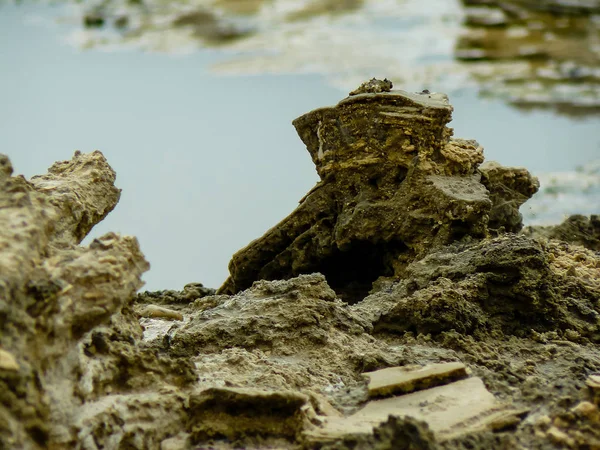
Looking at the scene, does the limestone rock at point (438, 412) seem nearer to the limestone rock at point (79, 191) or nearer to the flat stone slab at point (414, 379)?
the flat stone slab at point (414, 379)

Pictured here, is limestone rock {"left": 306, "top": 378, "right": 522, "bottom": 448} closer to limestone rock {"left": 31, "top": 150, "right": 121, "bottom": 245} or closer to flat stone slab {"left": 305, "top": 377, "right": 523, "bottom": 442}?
flat stone slab {"left": 305, "top": 377, "right": 523, "bottom": 442}

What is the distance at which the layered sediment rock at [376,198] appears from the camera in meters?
4.62

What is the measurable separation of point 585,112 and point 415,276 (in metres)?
10.4

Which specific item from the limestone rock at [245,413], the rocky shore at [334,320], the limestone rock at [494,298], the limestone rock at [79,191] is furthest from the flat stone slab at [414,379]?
the limestone rock at [79,191]

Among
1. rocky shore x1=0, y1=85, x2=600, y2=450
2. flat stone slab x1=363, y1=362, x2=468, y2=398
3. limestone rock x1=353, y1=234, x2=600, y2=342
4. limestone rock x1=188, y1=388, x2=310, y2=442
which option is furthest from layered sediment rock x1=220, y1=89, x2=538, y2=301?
limestone rock x1=188, y1=388, x2=310, y2=442

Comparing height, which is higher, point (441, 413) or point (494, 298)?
point (494, 298)

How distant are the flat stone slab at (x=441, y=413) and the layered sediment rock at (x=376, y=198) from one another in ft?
7.32

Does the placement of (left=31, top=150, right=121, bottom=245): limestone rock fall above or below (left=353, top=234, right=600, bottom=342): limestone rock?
above

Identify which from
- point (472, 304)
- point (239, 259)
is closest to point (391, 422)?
point (472, 304)

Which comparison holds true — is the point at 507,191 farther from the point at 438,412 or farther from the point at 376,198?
the point at 438,412

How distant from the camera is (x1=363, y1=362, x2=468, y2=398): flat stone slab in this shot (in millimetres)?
2443

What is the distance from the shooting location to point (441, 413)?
7.20 feet

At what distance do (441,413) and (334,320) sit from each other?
1.17 m

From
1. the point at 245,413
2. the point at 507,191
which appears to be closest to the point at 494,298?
the point at 245,413
